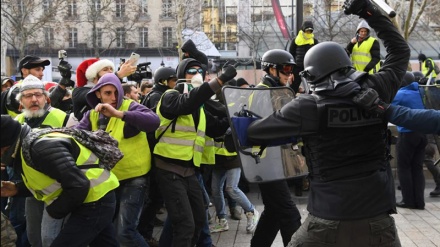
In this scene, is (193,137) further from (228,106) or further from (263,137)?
(263,137)

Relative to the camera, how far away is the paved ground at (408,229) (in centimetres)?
756

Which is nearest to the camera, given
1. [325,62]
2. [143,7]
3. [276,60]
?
[325,62]

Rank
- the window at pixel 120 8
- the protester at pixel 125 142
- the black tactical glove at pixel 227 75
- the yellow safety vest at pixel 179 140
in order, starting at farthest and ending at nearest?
1. the window at pixel 120 8
2. the yellow safety vest at pixel 179 140
3. the protester at pixel 125 142
4. the black tactical glove at pixel 227 75

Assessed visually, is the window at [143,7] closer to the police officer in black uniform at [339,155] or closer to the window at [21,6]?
the window at [21,6]

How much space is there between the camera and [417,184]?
9508 millimetres

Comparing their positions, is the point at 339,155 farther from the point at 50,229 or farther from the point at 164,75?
the point at 164,75

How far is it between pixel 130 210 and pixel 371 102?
2.72 meters

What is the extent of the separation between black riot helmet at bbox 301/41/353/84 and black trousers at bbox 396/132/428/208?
224 inches

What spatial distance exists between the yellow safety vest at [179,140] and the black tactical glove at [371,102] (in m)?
2.42

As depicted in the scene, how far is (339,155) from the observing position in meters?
4.05

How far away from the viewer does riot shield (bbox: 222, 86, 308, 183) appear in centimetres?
455

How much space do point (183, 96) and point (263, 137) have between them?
174 cm

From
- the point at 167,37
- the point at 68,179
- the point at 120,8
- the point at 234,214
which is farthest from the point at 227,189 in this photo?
the point at 167,37

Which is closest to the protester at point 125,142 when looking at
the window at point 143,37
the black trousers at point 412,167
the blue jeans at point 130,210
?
the blue jeans at point 130,210
